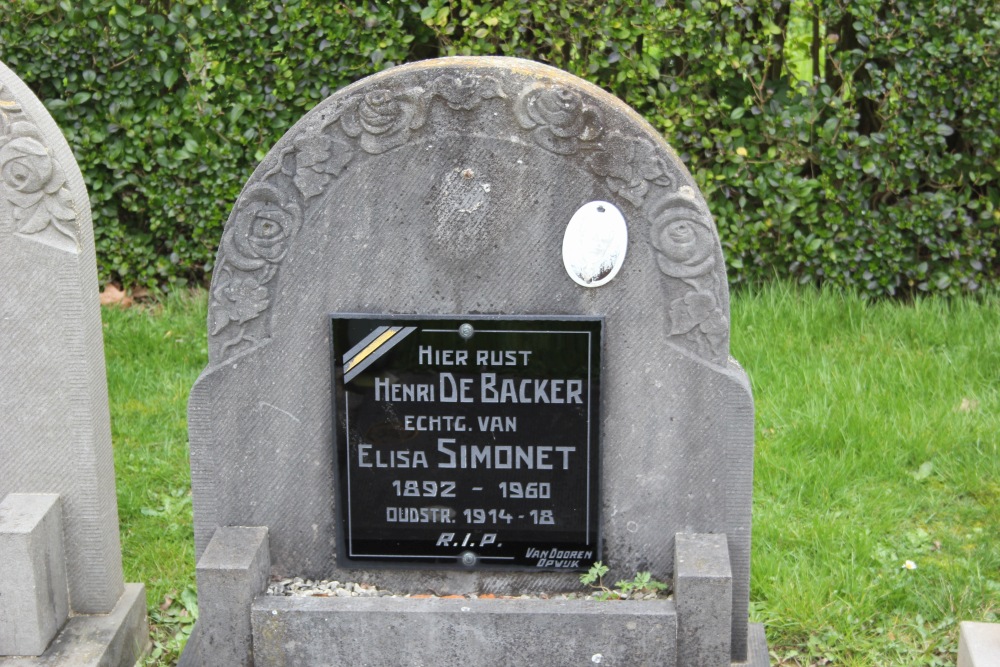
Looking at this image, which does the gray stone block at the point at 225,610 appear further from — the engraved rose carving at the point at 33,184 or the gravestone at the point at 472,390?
the engraved rose carving at the point at 33,184

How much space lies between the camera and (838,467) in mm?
4055

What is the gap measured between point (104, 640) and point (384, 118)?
151 centimetres

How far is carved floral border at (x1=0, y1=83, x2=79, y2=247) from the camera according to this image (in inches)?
111

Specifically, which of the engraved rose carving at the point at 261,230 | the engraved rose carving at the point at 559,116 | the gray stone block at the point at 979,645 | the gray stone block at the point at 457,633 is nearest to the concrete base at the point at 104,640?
the gray stone block at the point at 457,633

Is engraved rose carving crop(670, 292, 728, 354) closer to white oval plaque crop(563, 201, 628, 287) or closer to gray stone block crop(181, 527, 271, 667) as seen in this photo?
white oval plaque crop(563, 201, 628, 287)

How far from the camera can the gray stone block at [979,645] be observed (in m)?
2.52

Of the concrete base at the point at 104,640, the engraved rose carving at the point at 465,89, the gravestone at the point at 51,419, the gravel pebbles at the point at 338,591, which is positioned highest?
the engraved rose carving at the point at 465,89

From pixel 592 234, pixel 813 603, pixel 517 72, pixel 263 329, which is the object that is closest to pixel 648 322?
pixel 592 234

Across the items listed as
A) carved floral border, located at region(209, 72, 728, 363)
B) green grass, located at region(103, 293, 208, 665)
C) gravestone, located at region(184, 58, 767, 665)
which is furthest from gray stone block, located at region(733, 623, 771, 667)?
green grass, located at region(103, 293, 208, 665)

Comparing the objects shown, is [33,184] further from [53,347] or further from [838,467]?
[838,467]

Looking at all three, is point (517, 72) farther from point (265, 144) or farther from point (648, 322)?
point (265, 144)

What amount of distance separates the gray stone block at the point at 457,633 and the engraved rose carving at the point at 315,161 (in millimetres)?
933

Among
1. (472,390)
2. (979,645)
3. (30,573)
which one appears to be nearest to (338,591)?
(472,390)

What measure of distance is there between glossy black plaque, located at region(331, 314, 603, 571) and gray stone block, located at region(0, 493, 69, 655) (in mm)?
747
